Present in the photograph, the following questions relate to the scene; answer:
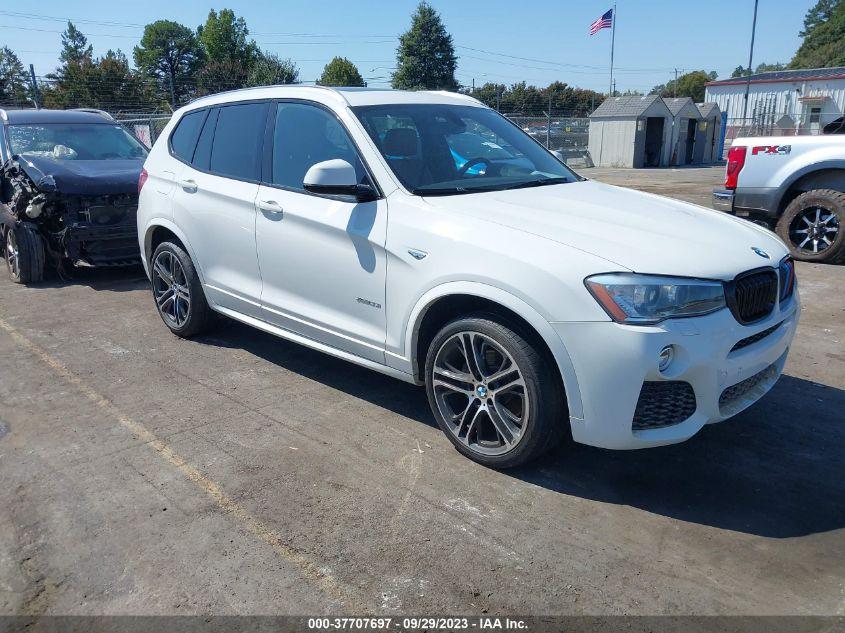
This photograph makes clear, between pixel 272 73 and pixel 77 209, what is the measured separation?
4246 cm

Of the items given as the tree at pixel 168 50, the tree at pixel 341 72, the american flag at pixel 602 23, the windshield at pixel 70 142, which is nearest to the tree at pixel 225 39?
the tree at pixel 168 50

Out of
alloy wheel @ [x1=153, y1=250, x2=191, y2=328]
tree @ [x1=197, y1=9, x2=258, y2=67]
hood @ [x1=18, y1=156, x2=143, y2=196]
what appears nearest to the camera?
alloy wheel @ [x1=153, y1=250, x2=191, y2=328]

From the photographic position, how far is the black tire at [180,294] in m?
5.34

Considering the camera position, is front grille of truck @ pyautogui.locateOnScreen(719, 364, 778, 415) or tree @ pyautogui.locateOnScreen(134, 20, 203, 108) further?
tree @ pyautogui.locateOnScreen(134, 20, 203, 108)

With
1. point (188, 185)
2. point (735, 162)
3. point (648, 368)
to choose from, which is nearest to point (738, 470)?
point (648, 368)

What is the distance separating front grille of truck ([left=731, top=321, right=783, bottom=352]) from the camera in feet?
10.4

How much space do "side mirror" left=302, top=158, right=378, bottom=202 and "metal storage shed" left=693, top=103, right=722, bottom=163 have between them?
1338 inches

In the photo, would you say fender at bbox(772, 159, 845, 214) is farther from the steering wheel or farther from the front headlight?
the front headlight

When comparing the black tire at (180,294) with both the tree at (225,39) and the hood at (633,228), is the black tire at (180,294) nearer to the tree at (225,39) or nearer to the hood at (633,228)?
the hood at (633,228)

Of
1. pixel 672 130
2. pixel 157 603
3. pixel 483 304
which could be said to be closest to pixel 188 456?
pixel 157 603

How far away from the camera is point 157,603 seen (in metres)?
2.62

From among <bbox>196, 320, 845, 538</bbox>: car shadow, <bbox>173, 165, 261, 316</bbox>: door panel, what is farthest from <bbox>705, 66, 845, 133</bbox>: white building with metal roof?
<bbox>173, 165, 261, 316</bbox>: door panel

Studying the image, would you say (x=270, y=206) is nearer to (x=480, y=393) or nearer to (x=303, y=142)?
(x=303, y=142)

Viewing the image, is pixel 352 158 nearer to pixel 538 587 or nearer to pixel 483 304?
pixel 483 304
